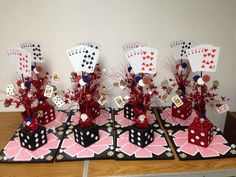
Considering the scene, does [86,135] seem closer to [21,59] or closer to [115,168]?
[115,168]

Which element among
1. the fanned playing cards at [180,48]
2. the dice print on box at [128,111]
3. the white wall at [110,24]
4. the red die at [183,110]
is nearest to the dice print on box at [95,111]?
the dice print on box at [128,111]

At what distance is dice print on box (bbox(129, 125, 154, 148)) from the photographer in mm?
1448

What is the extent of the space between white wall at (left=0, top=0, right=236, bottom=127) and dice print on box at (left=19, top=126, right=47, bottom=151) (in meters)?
0.59

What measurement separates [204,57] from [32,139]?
109 centimetres

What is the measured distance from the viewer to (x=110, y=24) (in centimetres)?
181

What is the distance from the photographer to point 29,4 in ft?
5.71

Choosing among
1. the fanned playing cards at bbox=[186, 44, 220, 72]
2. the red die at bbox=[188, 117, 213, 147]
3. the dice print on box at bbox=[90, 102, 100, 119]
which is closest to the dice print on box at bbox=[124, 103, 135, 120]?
the dice print on box at bbox=[90, 102, 100, 119]

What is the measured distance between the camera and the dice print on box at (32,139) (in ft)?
4.72

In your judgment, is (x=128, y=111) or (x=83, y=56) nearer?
(x=83, y=56)

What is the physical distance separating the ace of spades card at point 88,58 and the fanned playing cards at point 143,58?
0.63 feet

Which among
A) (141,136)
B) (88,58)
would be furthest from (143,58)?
(141,136)

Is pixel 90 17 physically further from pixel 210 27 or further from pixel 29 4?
pixel 210 27

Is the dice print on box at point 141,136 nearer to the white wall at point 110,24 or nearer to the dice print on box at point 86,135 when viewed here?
the dice print on box at point 86,135

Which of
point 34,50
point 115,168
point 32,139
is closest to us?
point 115,168
